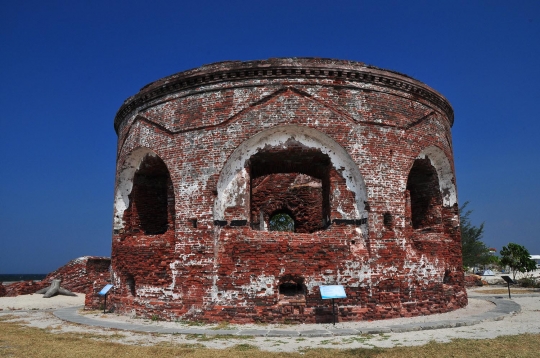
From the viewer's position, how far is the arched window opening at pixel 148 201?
1246cm

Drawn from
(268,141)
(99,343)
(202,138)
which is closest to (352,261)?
(268,141)

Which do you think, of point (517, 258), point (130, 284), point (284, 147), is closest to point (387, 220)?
point (284, 147)

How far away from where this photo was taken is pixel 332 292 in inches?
352

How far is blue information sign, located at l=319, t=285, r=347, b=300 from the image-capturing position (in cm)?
880

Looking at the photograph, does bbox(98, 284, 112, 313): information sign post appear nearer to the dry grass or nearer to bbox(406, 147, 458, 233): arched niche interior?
the dry grass

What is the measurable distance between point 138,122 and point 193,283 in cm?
483

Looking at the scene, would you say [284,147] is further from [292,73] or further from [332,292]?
[332,292]

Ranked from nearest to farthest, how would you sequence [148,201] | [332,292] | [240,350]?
[240,350] → [332,292] → [148,201]

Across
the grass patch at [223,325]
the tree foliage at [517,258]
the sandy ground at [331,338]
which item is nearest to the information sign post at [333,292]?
the sandy ground at [331,338]

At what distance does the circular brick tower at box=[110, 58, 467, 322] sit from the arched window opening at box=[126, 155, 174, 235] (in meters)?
0.89

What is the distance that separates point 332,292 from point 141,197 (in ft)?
21.4

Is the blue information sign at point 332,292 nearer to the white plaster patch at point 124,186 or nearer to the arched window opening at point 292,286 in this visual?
the arched window opening at point 292,286

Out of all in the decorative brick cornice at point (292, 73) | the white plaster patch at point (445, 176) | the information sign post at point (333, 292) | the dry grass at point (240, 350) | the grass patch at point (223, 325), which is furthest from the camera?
the white plaster patch at point (445, 176)

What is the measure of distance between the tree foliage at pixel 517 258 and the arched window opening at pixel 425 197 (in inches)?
619
